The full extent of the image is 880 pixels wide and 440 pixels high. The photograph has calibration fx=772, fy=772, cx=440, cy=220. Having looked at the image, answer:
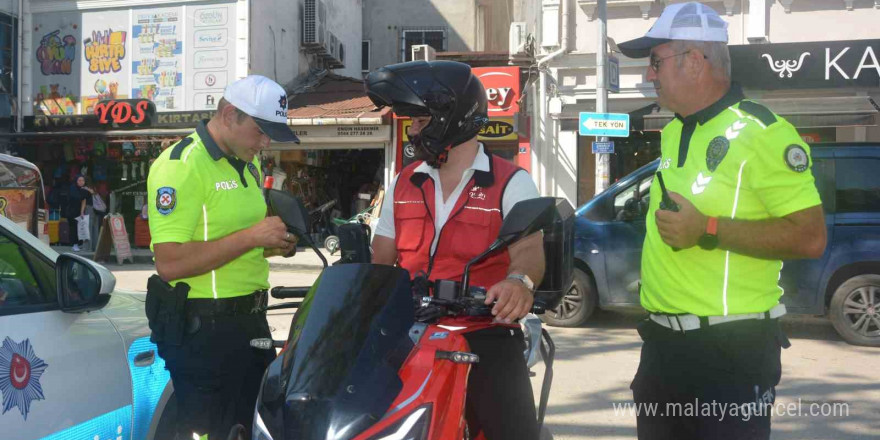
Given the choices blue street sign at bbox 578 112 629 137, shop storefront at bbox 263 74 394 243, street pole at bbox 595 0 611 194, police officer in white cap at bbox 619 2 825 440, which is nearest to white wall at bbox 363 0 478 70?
shop storefront at bbox 263 74 394 243

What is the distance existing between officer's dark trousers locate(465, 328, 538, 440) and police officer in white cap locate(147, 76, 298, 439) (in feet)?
2.66

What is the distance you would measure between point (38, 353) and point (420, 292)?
136 centimetres

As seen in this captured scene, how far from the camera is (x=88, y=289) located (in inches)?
113

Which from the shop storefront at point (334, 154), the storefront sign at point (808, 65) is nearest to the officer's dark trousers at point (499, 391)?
the storefront sign at point (808, 65)

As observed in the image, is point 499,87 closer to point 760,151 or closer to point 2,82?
point 2,82

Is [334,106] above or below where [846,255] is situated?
above

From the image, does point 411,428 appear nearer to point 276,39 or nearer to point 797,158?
point 797,158

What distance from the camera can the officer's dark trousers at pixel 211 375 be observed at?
2762 millimetres

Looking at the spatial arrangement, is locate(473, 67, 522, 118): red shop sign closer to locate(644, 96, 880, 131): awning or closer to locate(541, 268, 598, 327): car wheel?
locate(644, 96, 880, 131): awning

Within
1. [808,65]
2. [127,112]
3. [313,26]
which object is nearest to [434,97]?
[808,65]

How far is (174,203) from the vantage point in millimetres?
2762

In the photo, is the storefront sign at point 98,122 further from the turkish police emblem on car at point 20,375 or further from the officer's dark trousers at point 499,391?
the officer's dark trousers at point 499,391

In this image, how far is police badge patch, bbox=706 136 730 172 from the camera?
7.72 ft

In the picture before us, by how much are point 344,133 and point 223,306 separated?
1558cm
